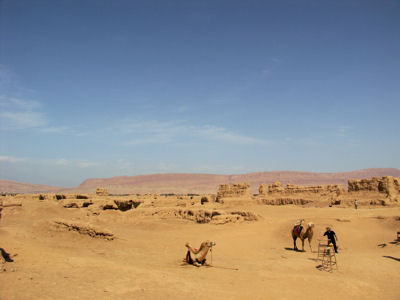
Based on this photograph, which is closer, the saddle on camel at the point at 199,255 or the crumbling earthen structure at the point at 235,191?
the saddle on camel at the point at 199,255

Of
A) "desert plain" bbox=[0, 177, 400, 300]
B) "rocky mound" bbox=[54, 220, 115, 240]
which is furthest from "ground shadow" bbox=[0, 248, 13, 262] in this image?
"rocky mound" bbox=[54, 220, 115, 240]

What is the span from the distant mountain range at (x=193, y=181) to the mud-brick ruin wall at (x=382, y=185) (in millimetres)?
100812

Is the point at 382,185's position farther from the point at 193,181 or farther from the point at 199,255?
the point at 193,181

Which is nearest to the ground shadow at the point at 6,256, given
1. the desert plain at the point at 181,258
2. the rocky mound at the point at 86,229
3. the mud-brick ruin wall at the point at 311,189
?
the desert plain at the point at 181,258

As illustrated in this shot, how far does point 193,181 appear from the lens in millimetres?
154875

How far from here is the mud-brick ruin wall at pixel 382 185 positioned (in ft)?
95.6

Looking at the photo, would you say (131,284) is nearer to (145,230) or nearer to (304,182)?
(145,230)

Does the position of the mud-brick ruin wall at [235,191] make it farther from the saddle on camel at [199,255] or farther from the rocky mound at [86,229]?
the saddle on camel at [199,255]

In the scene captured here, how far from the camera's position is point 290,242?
1439 cm

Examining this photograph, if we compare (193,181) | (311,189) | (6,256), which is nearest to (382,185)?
(311,189)

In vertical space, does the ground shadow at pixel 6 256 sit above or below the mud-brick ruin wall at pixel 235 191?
below

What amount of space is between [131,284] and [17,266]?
118 inches

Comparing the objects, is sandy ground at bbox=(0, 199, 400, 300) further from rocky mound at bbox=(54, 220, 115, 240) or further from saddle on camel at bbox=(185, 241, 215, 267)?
saddle on camel at bbox=(185, 241, 215, 267)

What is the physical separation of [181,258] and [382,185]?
2775cm
